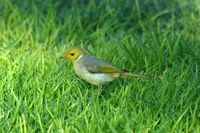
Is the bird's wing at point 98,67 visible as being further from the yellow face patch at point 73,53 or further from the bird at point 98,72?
the yellow face patch at point 73,53

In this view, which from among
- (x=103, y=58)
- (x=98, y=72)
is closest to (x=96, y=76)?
(x=98, y=72)

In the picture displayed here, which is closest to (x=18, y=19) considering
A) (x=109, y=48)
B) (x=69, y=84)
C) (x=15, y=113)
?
(x=109, y=48)

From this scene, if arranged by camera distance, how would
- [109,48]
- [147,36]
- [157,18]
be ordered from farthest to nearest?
[157,18]
[147,36]
[109,48]

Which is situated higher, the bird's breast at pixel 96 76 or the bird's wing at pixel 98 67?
the bird's wing at pixel 98 67

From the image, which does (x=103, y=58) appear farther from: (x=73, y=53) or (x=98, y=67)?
(x=98, y=67)

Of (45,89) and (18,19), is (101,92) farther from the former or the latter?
(18,19)

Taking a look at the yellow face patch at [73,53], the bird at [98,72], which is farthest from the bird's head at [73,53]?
the bird at [98,72]
